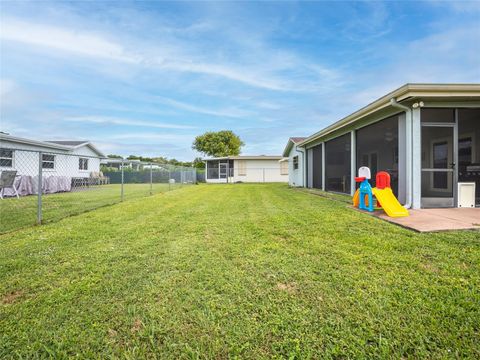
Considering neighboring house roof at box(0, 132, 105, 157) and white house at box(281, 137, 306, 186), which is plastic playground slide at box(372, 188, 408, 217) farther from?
neighboring house roof at box(0, 132, 105, 157)

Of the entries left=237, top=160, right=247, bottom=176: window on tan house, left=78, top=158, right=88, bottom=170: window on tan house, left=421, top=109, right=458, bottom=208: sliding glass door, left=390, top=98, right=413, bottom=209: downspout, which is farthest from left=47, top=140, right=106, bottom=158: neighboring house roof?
left=421, top=109, right=458, bottom=208: sliding glass door

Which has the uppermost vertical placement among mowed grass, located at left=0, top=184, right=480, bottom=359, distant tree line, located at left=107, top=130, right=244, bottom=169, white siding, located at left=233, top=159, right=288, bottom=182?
distant tree line, located at left=107, top=130, right=244, bottom=169

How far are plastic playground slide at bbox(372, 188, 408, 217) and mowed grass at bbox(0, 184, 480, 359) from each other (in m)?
1.33

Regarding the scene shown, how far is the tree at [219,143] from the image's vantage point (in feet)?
129

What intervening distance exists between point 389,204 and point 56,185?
521 inches

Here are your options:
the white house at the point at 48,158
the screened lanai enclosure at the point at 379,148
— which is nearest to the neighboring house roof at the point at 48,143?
the white house at the point at 48,158

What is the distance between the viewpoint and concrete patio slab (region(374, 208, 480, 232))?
12.8ft

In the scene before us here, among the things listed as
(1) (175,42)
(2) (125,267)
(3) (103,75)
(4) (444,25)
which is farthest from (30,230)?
(4) (444,25)

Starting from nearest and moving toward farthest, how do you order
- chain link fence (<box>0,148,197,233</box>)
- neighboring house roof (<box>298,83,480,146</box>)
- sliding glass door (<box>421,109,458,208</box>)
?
1. neighboring house roof (<box>298,83,480,146</box>)
2. chain link fence (<box>0,148,197,233</box>)
3. sliding glass door (<box>421,109,458,208</box>)

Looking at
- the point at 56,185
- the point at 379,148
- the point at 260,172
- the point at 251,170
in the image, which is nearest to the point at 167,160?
the point at 251,170

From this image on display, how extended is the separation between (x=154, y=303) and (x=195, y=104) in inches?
788

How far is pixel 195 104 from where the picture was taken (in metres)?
20.2

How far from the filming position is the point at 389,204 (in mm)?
5195

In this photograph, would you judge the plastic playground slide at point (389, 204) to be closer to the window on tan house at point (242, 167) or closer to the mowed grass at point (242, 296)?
the mowed grass at point (242, 296)
